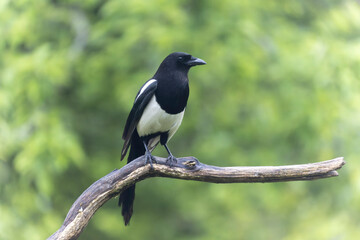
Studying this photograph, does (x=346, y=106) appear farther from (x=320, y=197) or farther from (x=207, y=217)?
(x=207, y=217)

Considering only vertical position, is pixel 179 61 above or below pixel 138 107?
above

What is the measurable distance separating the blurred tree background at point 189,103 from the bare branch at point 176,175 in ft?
8.67

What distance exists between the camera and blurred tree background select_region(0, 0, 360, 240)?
6.14 meters

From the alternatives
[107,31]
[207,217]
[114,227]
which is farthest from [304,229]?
[107,31]

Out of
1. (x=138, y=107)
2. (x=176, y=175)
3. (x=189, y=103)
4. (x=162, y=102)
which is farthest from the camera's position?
(x=189, y=103)

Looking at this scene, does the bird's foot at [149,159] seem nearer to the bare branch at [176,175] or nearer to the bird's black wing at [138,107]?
the bare branch at [176,175]

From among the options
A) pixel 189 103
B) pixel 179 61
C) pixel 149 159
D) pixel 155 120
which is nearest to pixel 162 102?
pixel 155 120

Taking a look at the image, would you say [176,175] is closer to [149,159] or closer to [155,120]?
[149,159]

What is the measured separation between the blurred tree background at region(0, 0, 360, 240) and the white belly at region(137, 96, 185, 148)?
1866mm

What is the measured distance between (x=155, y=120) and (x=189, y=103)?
2.67 m

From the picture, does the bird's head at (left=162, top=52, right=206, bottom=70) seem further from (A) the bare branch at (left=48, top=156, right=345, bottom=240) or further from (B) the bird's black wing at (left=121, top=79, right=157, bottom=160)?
(A) the bare branch at (left=48, top=156, right=345, bottom=240)

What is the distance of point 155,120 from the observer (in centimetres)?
424

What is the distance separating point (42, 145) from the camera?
5.86 m

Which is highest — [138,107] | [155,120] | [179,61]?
[179,61]
